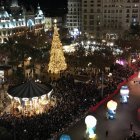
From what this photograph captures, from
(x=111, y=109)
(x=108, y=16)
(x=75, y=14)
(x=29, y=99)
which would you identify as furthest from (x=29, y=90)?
(x=75, y=14)

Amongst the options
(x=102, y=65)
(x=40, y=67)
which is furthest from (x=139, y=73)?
(x=40, y=67)

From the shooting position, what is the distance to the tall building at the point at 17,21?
6750cm

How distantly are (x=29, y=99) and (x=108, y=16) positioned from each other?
182 feet

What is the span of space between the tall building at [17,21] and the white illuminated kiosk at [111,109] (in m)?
41.6

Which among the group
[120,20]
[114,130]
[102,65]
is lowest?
[114,130]

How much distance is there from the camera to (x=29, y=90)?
2925cm

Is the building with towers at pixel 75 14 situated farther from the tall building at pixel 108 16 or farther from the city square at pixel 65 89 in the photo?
the city square at pixel 65 89

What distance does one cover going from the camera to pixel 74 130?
84.5 feet

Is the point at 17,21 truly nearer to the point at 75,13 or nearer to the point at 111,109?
the point at 75,13

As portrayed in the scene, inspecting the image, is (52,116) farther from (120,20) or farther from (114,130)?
(120,20)

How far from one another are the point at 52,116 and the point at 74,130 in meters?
2.26

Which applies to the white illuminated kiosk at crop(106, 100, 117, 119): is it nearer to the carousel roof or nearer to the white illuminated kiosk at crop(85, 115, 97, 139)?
the white illuminated kiosk at crop(85, 115, 97, 139)

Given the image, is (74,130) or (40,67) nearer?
(74,130)

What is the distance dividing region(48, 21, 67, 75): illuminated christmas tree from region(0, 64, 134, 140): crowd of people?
1.79 metres
